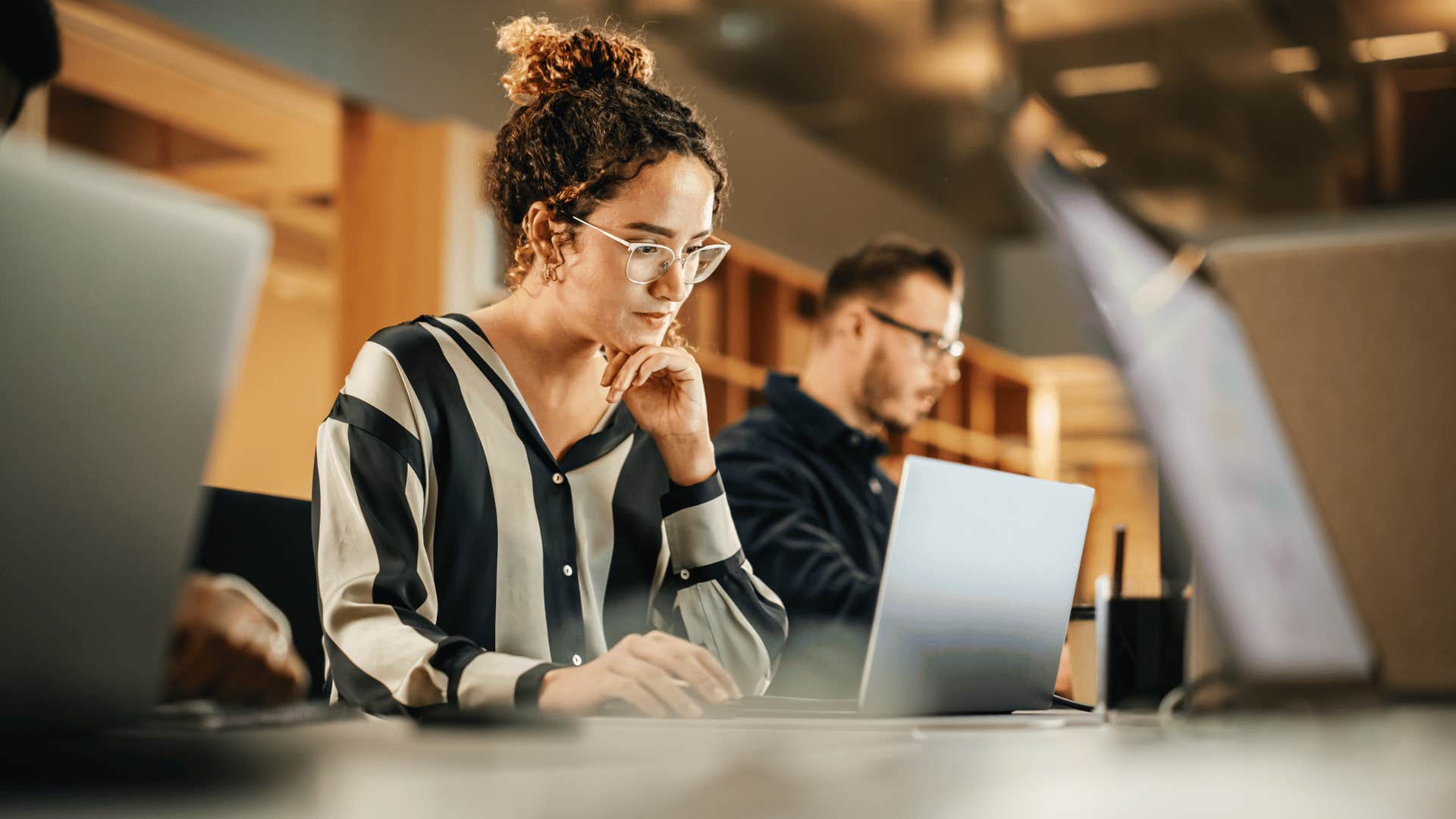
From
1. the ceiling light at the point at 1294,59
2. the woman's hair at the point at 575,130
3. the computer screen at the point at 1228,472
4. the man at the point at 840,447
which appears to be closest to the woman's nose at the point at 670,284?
the woman's hair at the point at 575,130

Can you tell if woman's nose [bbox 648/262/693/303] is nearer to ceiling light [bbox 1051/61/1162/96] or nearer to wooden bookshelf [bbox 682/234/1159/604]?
wooden bookshelf [bbox 682/234/1159/604]

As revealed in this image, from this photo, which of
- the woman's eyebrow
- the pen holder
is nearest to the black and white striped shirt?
the woman's eyebrow

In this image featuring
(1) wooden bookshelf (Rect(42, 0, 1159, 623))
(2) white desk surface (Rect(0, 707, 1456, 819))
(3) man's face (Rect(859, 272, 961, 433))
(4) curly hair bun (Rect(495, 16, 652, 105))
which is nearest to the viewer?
(2) white desk surface (Rect(0, 707, 1456, 819))

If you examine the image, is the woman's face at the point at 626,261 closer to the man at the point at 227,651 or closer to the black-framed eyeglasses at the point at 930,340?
the man at the point at 227,651

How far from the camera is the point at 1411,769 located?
1.86ft

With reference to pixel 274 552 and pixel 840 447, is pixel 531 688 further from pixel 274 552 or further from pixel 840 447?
pixel 840 447

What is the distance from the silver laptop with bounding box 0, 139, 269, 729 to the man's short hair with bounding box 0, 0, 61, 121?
84 cm

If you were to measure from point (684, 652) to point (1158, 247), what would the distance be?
46 cm

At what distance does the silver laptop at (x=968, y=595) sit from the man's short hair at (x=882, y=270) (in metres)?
1.49

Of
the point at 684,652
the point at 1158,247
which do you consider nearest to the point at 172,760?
the point at 684,652

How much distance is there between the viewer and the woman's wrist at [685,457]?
1.50 m

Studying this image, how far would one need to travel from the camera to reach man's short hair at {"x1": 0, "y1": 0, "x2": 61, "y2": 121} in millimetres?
1265

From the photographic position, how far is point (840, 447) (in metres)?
2.49

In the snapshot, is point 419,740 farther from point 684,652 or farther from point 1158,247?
point 1158,247
